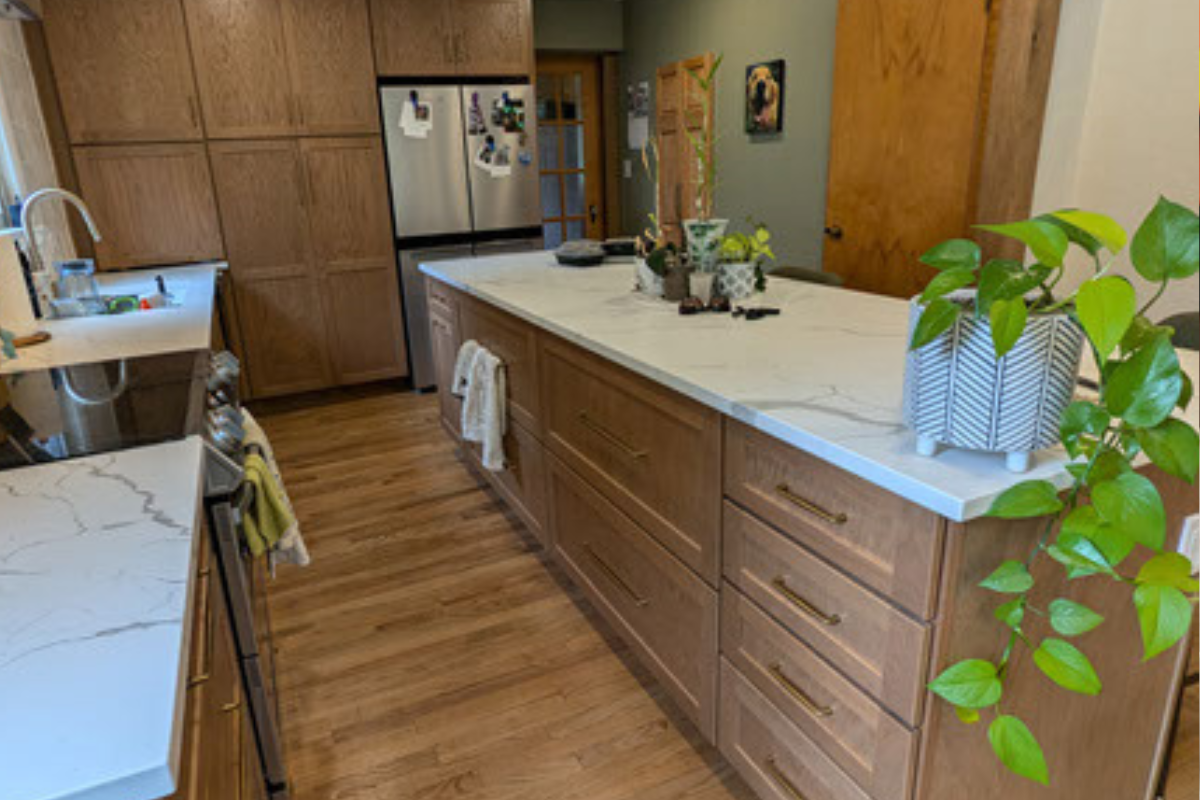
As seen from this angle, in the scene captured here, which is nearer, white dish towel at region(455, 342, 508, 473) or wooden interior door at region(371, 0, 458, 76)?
white dish towel at region(455, 342, 508, 473)

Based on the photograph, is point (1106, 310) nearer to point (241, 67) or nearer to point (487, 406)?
point (487, 406)

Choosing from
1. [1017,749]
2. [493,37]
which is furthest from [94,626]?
[493,37]

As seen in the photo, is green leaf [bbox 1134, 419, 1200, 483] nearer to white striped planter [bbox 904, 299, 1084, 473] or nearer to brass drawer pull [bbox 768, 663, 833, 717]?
white striped planter [bbox 904, 299, 1084, 473]

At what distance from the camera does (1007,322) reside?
85cm

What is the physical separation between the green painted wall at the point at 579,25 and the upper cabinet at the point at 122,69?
97.2 inches

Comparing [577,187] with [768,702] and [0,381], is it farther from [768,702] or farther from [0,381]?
[768,702]

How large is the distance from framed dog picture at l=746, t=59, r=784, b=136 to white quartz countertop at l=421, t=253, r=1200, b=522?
7.52ft

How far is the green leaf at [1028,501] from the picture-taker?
0.87 metres

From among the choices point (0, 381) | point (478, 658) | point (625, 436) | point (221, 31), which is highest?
point (221, 31)

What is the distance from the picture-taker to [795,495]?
1.25 m

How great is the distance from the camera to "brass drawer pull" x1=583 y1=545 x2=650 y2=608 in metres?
1.86

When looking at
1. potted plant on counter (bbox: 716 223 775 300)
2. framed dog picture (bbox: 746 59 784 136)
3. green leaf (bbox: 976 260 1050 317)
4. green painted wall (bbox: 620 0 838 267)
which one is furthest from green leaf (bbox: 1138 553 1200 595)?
framed dog picture (bbox: 746 59 784 136)

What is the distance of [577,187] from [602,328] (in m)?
4.22

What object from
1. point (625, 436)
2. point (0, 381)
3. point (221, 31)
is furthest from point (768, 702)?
point (221, 31)
